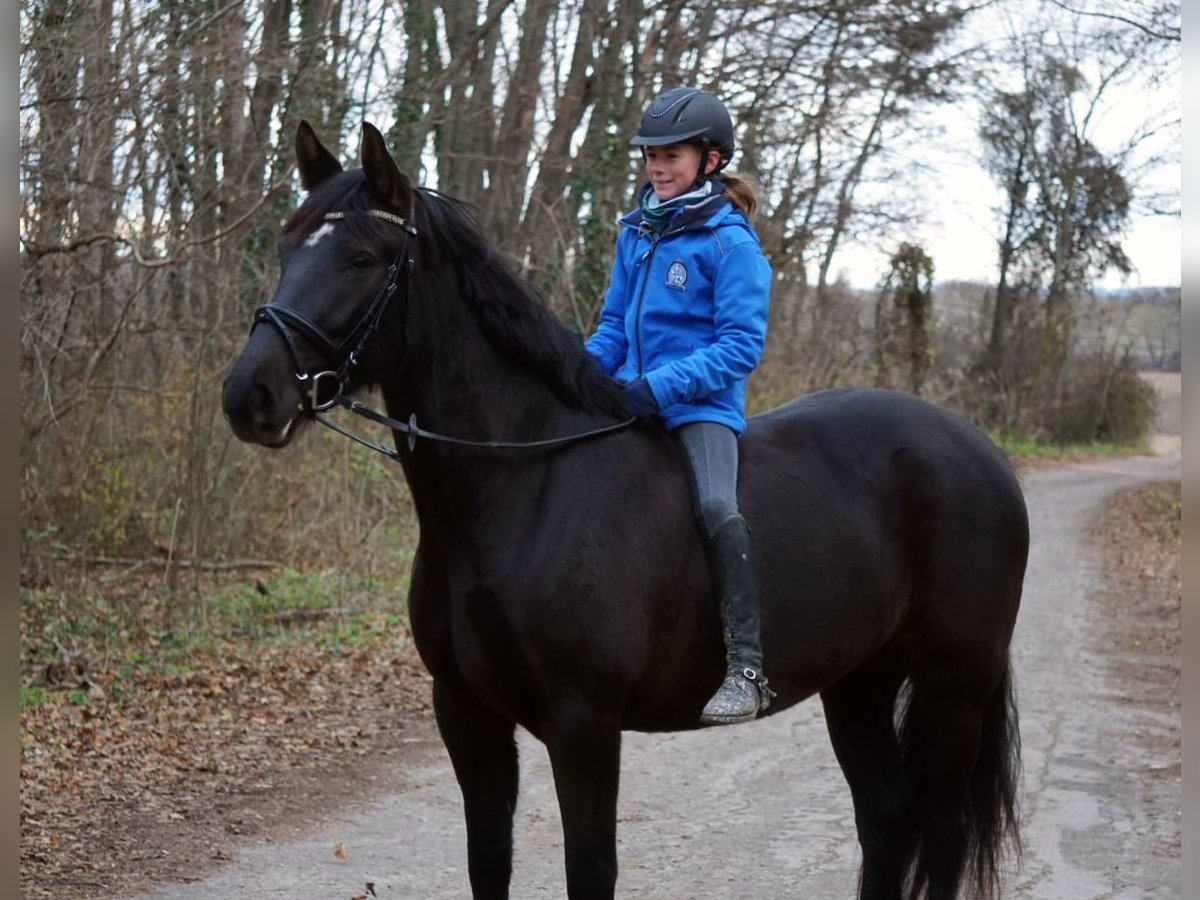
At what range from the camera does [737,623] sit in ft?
12.4

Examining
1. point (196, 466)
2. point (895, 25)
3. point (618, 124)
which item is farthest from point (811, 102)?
point (196, 466)

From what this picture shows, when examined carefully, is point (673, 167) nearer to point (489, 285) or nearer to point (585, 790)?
point (489, 285)

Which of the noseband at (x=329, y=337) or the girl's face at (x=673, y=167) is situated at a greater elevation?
the girl's face at (x=673, y=167)

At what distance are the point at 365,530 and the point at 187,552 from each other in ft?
6.79

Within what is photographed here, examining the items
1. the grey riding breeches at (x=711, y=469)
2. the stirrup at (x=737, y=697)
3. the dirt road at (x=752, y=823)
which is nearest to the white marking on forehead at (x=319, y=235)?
the grey riding breeches at (x=711, y=469)

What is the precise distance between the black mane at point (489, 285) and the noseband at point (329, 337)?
2.3 inches

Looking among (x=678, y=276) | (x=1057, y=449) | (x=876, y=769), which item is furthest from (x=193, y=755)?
(x=1057, y=449)

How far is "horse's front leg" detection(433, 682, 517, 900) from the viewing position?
150 inches

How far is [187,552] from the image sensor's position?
10.0 meters

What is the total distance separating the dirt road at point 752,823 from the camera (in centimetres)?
513

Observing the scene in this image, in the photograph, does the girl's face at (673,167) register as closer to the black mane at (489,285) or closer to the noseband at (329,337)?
the black mane at (489,285)

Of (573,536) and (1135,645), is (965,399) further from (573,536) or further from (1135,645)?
(573,536)

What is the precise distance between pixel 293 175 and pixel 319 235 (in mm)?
7172

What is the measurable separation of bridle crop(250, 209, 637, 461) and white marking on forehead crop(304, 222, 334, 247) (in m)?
0.03
